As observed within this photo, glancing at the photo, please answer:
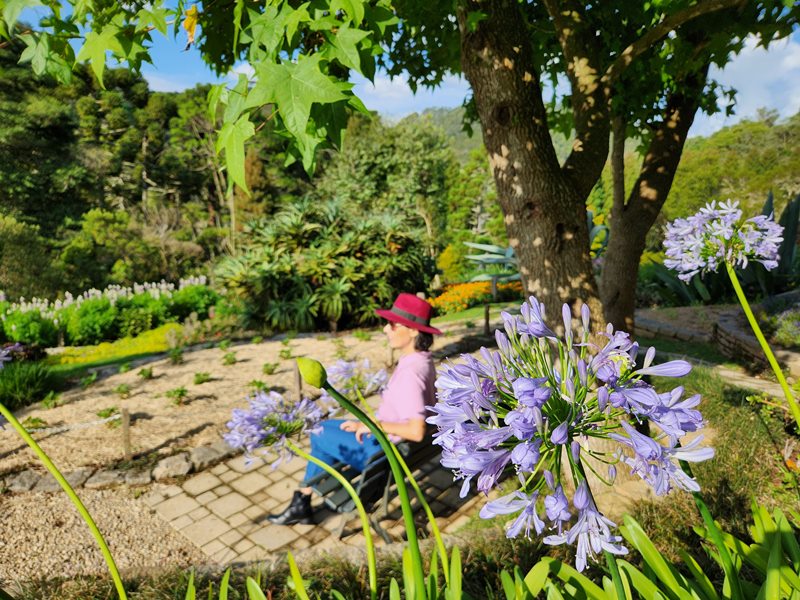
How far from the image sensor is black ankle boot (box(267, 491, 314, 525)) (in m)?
3.01

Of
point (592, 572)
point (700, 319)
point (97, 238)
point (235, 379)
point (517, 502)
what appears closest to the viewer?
point (517, 502)

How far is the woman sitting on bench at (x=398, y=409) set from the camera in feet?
8.95

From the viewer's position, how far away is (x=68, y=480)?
11.8ft

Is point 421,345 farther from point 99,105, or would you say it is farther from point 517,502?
point 99,105

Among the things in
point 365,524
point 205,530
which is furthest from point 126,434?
point 365,524

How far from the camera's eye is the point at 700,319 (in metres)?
7.07

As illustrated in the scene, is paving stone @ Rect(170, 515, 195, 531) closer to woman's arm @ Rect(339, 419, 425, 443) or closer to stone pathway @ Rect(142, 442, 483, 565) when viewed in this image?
stone pathway @ Rect(142, 442, 483, 565)

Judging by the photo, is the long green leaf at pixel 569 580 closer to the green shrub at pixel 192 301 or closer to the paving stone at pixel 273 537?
the paving stone at pixel 273 537

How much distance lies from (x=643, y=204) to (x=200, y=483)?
3.98 metres

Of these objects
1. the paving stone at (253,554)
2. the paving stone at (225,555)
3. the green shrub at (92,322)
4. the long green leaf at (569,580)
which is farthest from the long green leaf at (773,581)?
the green shrub at (92,322)

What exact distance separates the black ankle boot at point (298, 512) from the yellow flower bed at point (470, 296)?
873cm

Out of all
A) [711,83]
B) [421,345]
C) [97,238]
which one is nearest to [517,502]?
[421,345]

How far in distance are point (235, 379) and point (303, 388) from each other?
3.49ft

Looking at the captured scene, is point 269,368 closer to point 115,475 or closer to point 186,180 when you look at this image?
point 115,475
